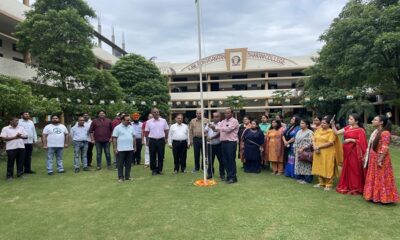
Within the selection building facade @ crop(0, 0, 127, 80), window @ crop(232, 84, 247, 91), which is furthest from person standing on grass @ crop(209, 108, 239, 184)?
window @ crop(232, 84, 247, 91)

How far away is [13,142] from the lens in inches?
320

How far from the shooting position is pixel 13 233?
4555 millimetres

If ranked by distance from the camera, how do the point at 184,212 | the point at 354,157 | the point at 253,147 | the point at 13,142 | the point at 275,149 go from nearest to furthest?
the point at 184,212, the point at 354,157, the point at 13,142, the point at 275,149, the point at 253,147

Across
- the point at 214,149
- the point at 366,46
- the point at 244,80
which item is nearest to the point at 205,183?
the point at 214,149

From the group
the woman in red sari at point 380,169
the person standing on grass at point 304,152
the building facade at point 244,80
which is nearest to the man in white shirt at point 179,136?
the person standing on grass at point 304,152

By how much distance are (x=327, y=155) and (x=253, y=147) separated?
2433 millimetres

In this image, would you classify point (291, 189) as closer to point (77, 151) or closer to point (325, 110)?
point (77, 151)

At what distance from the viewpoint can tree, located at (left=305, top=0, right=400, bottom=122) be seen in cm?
1634

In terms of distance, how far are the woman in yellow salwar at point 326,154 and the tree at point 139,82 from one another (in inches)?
925

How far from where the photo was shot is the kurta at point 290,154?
8.17 meters

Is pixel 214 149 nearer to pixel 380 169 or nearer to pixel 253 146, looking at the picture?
pixel 253 146

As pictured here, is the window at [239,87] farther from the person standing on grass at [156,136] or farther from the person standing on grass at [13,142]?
the person standing on grass at [13,142]

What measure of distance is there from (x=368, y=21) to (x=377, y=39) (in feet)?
6.16

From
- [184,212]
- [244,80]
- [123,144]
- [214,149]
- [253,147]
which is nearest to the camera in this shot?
[184,212]
